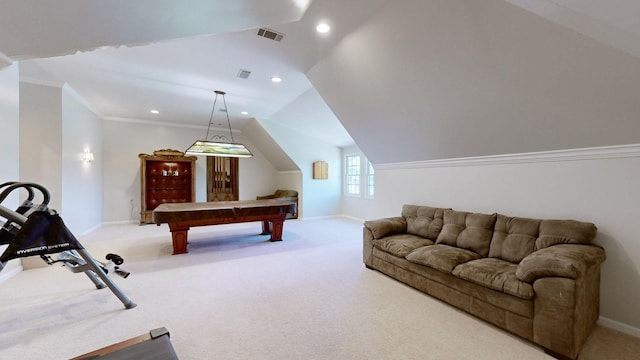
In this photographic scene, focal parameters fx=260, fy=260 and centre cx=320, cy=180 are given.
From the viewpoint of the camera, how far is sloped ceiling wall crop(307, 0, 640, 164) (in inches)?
77.4

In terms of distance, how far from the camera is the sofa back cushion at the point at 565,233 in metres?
2.23

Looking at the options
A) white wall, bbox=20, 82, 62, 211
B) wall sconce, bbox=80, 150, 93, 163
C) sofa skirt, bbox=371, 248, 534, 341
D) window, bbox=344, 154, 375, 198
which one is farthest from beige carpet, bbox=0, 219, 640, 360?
window, bbox=344, 154, 375, 198

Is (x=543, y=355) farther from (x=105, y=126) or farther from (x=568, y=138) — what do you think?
(x=105, y=126)

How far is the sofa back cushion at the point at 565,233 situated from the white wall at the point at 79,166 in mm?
6906

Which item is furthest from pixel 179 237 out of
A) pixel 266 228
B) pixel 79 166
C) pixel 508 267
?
pixel 508 267

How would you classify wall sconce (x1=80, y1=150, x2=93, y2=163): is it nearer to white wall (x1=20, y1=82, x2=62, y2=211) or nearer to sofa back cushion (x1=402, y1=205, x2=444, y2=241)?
white wall (x1=20, y1=82, x2=62, y2=211)

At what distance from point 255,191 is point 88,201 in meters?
4.26

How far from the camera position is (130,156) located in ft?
23.5

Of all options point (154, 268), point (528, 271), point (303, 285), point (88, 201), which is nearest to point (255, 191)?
point (88, 201)

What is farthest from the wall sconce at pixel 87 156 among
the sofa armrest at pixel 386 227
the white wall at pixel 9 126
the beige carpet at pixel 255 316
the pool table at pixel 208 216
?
the sofa armrest at pixel 386 227

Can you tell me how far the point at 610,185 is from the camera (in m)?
2.29

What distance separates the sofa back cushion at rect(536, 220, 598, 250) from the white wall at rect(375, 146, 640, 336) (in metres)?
0.21

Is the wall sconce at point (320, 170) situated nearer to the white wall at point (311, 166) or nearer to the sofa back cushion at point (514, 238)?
the white wall at point (311, 166)

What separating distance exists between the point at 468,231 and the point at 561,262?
3.80ft
